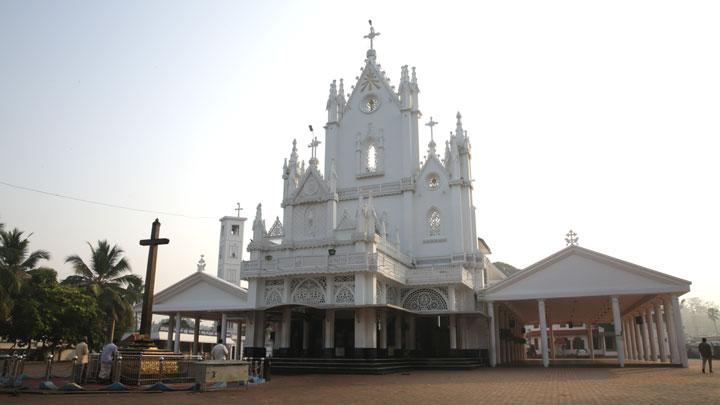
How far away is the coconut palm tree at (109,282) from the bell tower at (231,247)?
3054cm

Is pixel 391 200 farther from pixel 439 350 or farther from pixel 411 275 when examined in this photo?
pixel 439 350

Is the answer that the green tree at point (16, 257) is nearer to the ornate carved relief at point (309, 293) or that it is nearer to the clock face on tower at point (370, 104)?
the ornate carved relief at point (309, 293)

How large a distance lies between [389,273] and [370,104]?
15432mm

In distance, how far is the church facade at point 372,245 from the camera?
29234 mm

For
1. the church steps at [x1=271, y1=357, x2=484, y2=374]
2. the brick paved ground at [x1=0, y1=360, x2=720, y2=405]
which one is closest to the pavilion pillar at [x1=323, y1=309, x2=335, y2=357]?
the church steps at [x1=271, y1=357, x2=484, y2=374]

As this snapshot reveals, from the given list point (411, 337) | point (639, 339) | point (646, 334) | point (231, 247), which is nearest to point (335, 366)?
point (411, 337)

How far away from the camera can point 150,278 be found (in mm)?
19609

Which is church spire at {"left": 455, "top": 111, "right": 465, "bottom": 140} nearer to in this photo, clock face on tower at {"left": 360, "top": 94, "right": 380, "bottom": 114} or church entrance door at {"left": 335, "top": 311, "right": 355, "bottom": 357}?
clock face on tower at {"left": 360, "top": 94, "right": 380, "bottom": 114}

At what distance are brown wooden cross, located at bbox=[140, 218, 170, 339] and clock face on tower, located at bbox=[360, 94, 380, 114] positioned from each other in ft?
75.3

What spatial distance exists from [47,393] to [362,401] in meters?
8.42

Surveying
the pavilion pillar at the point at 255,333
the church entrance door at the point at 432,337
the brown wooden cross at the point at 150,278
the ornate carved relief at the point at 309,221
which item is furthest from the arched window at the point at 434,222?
the brown wooden cross at the point at 150,278

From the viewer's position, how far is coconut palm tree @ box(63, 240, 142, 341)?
40594mm

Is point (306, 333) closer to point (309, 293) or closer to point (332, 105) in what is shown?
point (309, 293)

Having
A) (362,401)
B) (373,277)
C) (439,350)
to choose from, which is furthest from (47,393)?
(439,350)
